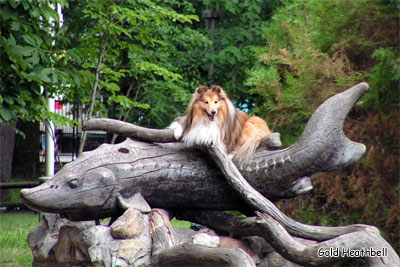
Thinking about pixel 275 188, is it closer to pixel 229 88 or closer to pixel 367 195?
pixel 367 195

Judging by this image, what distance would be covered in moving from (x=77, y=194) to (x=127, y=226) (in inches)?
21.5

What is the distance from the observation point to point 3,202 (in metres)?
12.5

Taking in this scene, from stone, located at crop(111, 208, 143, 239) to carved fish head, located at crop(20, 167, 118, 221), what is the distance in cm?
26

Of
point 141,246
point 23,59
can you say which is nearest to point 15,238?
point 23,59

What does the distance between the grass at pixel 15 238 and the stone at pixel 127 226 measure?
2.32 meters

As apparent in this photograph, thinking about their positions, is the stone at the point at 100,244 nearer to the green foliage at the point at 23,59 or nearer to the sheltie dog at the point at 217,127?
the sheltie dog at the point at 217,127

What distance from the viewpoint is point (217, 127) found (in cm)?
561

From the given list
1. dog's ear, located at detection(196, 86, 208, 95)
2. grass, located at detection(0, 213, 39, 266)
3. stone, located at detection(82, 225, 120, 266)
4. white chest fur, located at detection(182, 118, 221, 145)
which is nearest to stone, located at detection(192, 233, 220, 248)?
stone, located at detection(82, 225, 120, 266)

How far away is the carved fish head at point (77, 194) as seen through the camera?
530 centimetres

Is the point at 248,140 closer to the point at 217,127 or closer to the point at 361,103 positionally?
the point at 217,127

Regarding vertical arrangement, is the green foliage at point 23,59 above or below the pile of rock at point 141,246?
above

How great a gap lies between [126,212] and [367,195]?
4.30m

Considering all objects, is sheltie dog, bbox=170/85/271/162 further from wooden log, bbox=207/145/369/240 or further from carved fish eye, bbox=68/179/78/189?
carved fish eye, bbox=68/179/78/189

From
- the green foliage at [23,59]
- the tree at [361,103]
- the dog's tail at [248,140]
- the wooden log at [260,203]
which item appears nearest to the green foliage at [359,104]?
the tree at [361,103]
